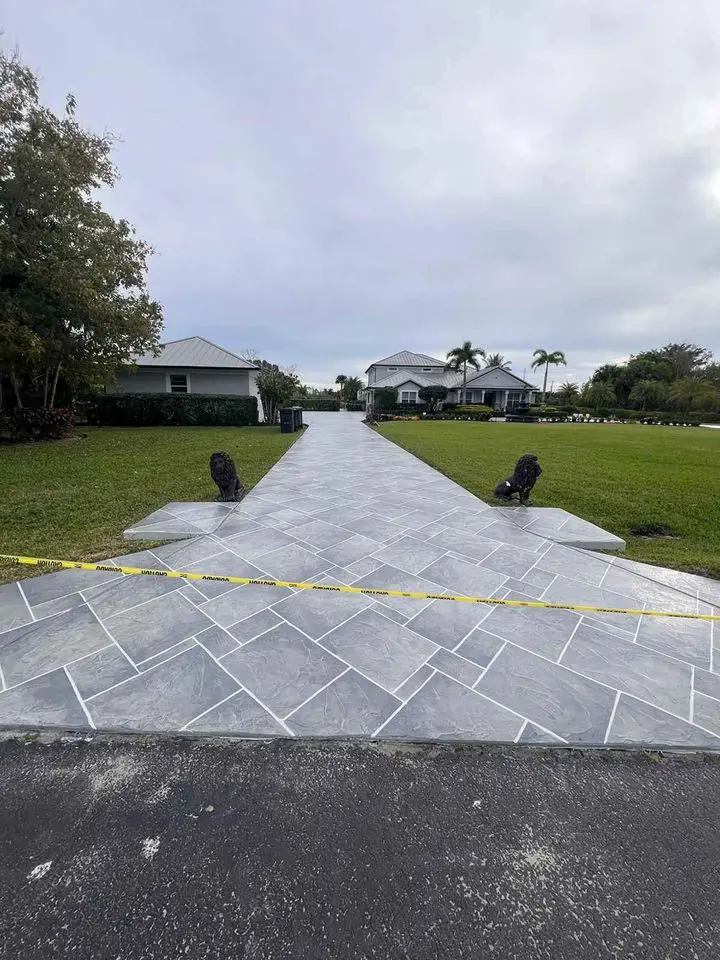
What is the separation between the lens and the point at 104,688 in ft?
6.70

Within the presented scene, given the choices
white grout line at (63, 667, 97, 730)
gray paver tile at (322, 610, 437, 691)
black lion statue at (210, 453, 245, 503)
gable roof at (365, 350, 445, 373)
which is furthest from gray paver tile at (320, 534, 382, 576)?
gable roof at (365, 350, 445, 373)

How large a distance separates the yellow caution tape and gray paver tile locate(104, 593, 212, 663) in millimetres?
454

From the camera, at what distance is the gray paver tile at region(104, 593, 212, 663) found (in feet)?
7.81

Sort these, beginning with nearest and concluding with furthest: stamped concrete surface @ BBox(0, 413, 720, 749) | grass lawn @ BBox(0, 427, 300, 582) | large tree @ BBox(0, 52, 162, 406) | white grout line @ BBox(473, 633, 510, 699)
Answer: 1. stamped concrete surface @ BBox(0, 413, 720, 749)
2. white grout line @ BBox(473, 633, 510, 699)
3. grass lawn @ BBox(0, 427, 300, 582)
4. large tree @ BBox(0, 52, 162, 406)

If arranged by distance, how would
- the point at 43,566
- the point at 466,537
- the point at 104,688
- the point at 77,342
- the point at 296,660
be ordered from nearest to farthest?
the point at 104,688 → the point at 296,660 → the point at 43,566 → the point at 466,537 → the point at 77,342

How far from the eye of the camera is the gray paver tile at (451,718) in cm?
181

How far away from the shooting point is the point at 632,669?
7.45ft

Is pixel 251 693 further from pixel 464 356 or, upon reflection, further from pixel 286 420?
pixel 464 356

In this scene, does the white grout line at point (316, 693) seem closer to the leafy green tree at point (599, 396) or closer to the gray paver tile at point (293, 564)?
the gray paver tile at point (293, 564)

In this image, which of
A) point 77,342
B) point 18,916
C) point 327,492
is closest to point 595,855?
point 18,916

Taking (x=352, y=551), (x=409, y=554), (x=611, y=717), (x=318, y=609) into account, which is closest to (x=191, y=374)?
(x=352, y=551)

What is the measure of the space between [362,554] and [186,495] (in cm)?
341

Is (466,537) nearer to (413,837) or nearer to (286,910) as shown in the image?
(413,837)

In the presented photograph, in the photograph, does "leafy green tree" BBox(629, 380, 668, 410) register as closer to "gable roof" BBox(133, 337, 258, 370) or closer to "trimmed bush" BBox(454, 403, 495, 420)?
"trimmed bush" BBox(454, 403, 495, 420)
